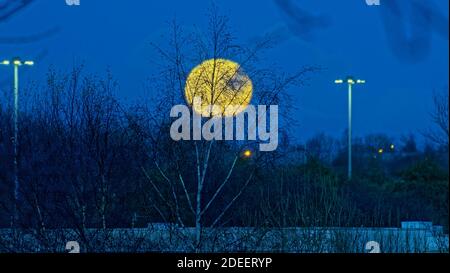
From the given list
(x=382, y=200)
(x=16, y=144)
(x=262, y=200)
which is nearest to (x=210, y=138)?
(x=262, y=200)

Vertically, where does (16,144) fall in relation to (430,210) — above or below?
above

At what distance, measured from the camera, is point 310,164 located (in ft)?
25.4

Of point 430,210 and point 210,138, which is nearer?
point 210,138

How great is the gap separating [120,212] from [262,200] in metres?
1.28

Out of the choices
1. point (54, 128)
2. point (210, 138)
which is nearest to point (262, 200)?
point (210, 138)

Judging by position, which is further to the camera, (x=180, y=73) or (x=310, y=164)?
(x=310, y=164)

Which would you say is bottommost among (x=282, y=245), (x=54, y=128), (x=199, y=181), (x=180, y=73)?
(x=282, y=245)

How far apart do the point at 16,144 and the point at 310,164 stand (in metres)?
2.88

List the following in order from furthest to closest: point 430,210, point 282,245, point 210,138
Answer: point 430,210, point 282,245, point 210,138

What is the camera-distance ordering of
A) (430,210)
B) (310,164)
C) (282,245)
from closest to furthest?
(282,245), (310,164), (430,210)

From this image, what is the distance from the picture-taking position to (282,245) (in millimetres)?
6598

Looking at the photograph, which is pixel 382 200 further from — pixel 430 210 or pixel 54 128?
pixel 54 128
